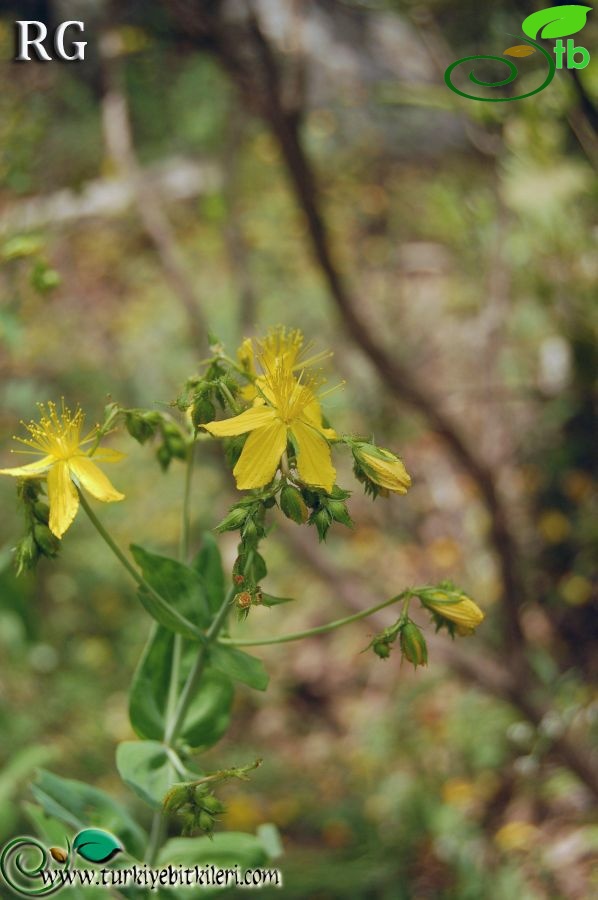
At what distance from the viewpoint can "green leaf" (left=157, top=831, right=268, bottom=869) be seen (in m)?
1.39

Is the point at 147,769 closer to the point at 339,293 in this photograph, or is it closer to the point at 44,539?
the point at 44,539

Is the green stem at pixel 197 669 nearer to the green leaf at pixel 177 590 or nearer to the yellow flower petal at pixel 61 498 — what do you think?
the green leaf at pixel 177 590

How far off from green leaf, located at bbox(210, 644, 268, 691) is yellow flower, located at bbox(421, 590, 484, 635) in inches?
9.6

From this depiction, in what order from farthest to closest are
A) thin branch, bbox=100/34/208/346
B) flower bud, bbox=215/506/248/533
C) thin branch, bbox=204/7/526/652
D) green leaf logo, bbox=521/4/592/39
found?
1. thin branch, bbox=100/34/208/346
2. thin branch, bbox=204/7/526/652
3. green leaf logo, bbox=521/4/592/39
4. flower bud, bbox=215/506/248/533

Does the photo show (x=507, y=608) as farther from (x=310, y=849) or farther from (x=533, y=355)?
(x=533, y=355)

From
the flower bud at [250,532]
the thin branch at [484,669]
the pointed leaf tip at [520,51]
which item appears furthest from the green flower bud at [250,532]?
the pointed leaf tip at [520,51]

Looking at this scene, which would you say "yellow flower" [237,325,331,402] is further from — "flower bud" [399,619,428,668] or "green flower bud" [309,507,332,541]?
"flower bud" [399,619,428,668]

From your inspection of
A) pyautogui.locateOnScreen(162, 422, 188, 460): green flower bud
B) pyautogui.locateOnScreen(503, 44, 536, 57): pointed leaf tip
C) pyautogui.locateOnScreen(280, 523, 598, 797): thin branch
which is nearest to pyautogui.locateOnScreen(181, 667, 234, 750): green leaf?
pyautogui.locateOnScreen(162, 422, 188, 460): green flower bud

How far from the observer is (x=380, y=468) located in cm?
111

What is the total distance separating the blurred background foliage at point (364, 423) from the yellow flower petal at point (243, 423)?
78 centimetres

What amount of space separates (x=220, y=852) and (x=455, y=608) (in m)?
0.59

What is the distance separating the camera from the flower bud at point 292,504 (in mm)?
1045

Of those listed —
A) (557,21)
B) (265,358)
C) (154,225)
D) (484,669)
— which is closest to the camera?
(265,358)

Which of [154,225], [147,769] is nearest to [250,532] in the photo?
[147,769]
